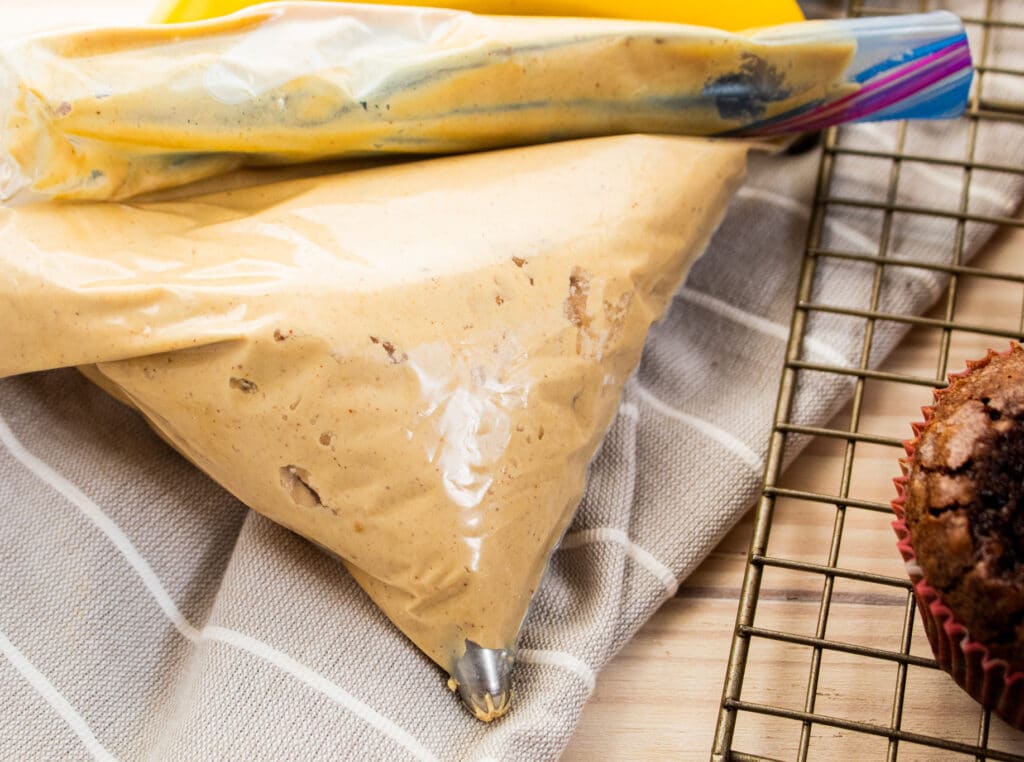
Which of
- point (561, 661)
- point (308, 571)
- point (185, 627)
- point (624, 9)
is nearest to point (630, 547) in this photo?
point (561, 661)

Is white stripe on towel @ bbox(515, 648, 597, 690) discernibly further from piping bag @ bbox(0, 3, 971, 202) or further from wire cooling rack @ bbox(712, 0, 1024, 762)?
piping bag @ bbox(0, 3, 971, 202)

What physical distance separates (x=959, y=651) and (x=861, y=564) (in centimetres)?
18

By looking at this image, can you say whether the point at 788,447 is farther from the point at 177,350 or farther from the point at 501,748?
the point at 177,350

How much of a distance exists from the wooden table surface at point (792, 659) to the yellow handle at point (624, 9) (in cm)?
38

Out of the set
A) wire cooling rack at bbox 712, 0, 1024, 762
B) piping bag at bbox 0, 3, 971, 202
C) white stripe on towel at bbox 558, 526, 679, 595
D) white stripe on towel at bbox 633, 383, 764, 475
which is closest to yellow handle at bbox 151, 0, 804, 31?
piping bag at bbox 0, 3, 971, 202

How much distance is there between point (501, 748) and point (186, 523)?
0.33 metres

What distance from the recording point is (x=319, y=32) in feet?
2.72

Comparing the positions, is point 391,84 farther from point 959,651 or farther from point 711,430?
point 959,651

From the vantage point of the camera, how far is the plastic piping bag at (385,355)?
2.43 feet

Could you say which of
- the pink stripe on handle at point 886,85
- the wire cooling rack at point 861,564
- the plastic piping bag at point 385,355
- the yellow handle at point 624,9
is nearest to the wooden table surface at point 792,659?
the wire cooling rack at point 861,564

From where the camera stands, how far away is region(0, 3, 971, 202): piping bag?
78 centimetres

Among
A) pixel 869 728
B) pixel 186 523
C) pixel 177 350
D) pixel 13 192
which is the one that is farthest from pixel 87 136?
pixel 869 728

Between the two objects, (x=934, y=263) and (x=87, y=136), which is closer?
(x=87, y=136)

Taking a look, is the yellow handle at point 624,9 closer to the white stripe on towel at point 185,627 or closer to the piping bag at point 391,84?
the piping bag at point 391,84
